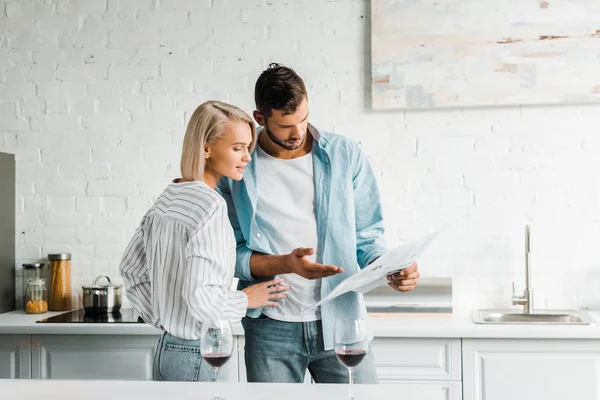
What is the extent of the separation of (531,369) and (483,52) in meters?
1.40

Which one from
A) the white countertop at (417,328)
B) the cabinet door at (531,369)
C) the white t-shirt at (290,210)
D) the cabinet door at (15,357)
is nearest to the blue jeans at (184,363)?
the white t-shirt at (290,210)

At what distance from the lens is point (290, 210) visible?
229 centimetres

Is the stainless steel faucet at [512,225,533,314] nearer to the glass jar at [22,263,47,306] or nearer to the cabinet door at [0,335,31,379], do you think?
the cabinet door at [0,335,31,379]

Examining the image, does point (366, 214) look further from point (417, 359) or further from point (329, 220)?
point (417, 359)

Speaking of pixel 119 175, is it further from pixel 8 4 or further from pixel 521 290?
pixel 521 290

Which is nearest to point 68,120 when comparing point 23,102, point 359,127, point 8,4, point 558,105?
point 23,102

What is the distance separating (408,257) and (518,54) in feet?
5.55

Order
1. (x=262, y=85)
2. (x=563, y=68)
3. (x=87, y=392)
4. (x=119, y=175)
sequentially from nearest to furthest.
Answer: (x=87, y=392), (x=262, y=85), (x=563, y=68), (x=119, y=175)

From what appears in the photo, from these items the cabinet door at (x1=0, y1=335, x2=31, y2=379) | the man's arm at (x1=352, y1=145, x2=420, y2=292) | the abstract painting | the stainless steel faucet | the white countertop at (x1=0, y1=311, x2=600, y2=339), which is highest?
the abstract painting

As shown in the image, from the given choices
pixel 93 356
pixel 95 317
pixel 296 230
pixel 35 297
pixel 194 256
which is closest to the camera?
pixel 194 256

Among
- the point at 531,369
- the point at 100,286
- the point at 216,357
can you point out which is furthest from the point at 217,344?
the point at 100,286

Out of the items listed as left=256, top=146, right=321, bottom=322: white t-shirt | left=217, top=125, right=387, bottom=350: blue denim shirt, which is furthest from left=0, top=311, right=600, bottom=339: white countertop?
left=256, top=146, right=321, bottom=322: white t-shirt

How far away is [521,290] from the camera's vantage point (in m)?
3.38

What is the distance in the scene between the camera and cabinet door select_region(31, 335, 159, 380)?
3123mm
